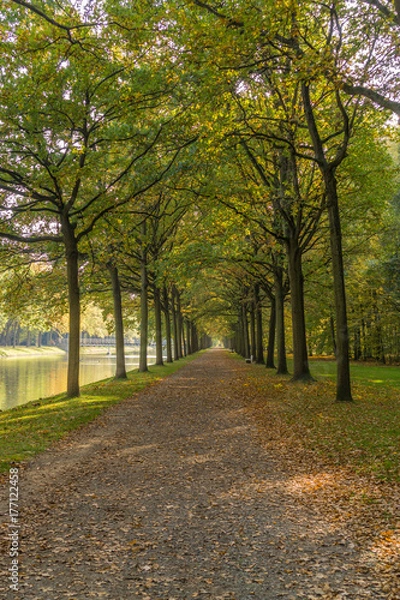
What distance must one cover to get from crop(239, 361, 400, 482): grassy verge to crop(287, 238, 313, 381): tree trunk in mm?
1028

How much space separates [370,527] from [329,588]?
1462 mm

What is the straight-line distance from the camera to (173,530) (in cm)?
483

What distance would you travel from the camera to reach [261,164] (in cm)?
1911

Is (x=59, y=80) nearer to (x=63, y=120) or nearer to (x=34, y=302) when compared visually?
(x=63, y=120)

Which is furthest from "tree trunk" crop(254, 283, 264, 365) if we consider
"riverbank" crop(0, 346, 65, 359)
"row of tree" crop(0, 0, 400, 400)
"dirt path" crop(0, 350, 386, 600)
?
"riverbank" crop(0, 346, 65, 359)

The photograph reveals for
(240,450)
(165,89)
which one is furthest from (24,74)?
(240,450)

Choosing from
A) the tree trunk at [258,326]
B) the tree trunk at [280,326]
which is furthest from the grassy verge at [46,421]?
the tree trunk at [258,326]

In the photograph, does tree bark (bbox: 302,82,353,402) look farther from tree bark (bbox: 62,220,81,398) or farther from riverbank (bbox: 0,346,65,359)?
riverbank (bbox: 0,346,65,359)

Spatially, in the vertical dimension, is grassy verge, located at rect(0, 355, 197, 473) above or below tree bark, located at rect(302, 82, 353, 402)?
below

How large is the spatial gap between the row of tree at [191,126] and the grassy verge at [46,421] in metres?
1.47

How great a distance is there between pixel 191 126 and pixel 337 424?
32.5 feet

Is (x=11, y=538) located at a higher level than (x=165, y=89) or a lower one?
lower

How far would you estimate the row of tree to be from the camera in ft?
31.2

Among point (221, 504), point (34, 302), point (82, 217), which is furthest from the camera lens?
point (34, 302)
